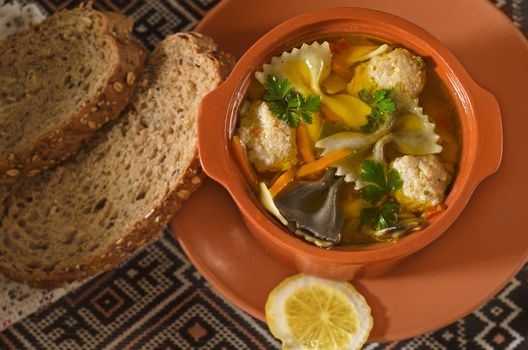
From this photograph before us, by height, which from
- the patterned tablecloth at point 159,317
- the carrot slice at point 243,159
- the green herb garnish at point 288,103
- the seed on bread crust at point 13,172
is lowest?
the patterned tablecloth at point 159,317

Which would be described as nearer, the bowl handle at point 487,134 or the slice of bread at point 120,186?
the bowl handle at point 487,134

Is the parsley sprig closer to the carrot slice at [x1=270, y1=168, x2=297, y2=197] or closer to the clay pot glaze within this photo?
the clay pot glaze

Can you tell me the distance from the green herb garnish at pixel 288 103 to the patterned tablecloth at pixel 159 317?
0.75 metres

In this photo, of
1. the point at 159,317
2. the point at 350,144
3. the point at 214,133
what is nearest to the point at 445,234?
the point at 350,144

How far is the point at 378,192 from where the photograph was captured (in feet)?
6.70

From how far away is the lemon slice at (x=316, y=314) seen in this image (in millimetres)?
2258

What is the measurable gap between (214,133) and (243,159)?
106mm

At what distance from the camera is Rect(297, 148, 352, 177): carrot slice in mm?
2076

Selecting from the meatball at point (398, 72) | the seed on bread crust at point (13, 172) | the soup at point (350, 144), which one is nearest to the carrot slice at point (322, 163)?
the soup at point (350, 144)

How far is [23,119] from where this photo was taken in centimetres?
253

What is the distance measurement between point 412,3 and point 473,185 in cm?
65

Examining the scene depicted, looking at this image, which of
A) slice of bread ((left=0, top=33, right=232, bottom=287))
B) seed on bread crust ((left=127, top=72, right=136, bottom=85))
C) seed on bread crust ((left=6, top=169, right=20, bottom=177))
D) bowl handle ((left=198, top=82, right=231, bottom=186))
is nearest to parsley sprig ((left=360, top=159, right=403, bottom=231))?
bowl handle ((left=198, top=82, right=231, bottom=186))

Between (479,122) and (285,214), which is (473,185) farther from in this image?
(285,214)

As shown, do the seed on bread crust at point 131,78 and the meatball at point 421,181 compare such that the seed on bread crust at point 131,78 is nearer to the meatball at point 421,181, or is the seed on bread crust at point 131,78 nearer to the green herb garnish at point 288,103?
the green herb garnish at point 288,103
